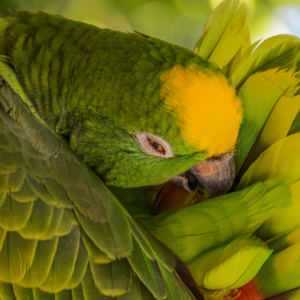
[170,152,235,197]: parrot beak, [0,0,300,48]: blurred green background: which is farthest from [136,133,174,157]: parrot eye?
[0,0,300,48]: blurred green background

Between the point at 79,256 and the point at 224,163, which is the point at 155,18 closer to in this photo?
the point at 224,163

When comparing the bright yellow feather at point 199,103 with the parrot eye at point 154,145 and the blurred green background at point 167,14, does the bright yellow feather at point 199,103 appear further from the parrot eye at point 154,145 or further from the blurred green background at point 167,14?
the blurred green background at point 167,14

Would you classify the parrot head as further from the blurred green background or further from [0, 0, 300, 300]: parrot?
the blurred green background

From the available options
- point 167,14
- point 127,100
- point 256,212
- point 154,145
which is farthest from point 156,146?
point 167,14

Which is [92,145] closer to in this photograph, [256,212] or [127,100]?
[127,100]

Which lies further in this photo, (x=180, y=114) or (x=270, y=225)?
(x=270, y=225)

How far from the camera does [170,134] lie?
2.17 feet

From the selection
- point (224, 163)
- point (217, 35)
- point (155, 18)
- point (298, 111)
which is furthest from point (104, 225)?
point (155, 18)

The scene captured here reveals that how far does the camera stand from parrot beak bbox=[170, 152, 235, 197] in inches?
29.3

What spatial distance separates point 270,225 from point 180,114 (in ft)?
1.10

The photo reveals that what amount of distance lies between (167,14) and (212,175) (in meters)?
0.89

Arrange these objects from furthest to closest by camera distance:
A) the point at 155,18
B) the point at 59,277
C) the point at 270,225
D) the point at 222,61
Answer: the point at 155,18 < the point at 222,61 < the point at 270,225 < the point at 59,277

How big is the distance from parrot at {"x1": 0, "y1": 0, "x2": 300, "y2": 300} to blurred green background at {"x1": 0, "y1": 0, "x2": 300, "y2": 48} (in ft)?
1.95

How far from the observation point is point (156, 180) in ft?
2.62
